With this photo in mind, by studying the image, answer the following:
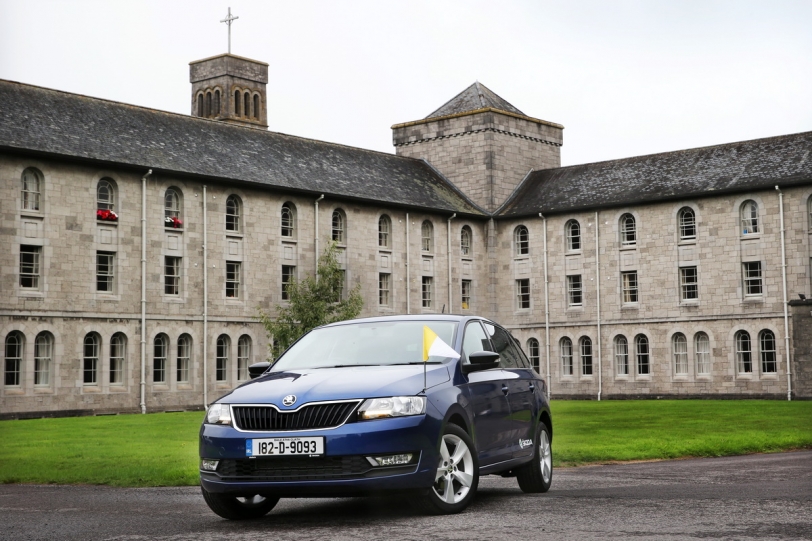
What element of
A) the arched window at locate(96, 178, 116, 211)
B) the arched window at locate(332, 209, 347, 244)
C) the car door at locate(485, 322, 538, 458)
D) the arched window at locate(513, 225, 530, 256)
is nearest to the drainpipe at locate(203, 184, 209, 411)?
the arched window at locate(96, 178, 116, 211)

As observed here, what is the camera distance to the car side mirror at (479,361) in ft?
34.8

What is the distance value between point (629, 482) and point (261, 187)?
35.2 metres

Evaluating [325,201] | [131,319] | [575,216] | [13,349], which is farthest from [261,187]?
[575,216]

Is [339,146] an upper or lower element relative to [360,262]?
upper

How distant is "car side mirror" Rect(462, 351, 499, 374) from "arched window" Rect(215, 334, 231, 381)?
35.8 metres

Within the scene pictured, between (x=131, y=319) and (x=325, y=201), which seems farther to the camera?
(x=325, y=201)

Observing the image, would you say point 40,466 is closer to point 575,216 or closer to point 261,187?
point 261,187

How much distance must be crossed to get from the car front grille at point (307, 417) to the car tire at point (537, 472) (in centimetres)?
304

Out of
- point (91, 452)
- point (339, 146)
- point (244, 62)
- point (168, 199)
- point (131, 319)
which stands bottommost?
point (91, 452)

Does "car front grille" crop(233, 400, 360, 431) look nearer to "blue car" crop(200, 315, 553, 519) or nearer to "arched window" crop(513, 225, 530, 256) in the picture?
A: "blue car" crop(200, 315, 553, 519)

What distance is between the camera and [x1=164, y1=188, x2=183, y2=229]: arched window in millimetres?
44344

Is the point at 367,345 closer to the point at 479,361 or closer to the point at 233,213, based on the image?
the point at 479,361

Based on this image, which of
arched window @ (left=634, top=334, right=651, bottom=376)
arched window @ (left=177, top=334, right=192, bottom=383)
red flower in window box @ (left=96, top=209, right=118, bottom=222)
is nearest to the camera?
red flower in window box @ (left=96, top=209, right=118, bottom=222)

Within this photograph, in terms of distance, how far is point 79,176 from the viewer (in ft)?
136
